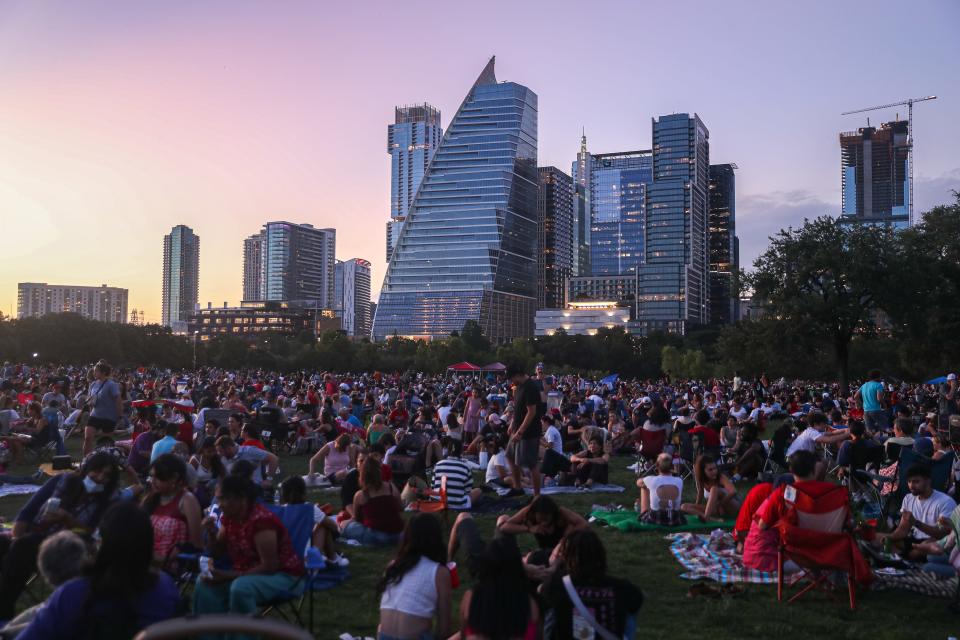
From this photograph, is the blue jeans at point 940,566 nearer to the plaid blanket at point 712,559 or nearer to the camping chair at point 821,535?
the camping chair at point 821,535

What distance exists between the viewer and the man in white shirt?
6.73m

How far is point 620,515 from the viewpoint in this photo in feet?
31.4

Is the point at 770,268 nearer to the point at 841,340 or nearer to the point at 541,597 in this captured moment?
the point at 841,340

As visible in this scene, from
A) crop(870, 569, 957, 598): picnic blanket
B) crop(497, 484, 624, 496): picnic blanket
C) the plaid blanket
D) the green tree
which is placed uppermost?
the green tree

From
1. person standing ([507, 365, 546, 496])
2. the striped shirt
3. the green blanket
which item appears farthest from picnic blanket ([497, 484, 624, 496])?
the striped shirt

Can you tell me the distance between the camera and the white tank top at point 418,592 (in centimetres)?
417

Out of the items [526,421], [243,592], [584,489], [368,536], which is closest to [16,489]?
[368,536]

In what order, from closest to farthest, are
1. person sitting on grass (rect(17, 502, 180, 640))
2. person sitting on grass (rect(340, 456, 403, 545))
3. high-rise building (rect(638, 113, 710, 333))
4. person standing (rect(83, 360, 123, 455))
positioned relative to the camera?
person sitting on grass (rect(17, 502, 180, 640)) → person sitting on grass (rect(340, 456, 403, 545)) → person standing (rect(83, 360, 123, 455)) → high-rise building (rect(638, 113, 710, 333))

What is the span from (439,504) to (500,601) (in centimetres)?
536

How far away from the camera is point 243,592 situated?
4703 millimetres

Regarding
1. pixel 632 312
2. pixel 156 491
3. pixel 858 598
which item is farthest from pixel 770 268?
pixel 632 312

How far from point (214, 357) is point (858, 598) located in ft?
255

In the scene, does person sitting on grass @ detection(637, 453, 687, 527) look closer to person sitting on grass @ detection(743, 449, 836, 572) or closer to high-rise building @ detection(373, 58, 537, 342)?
person sitting on grass @ detection(743, 449, 836, 572)

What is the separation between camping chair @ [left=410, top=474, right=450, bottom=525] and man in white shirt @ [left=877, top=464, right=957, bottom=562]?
4.62m
